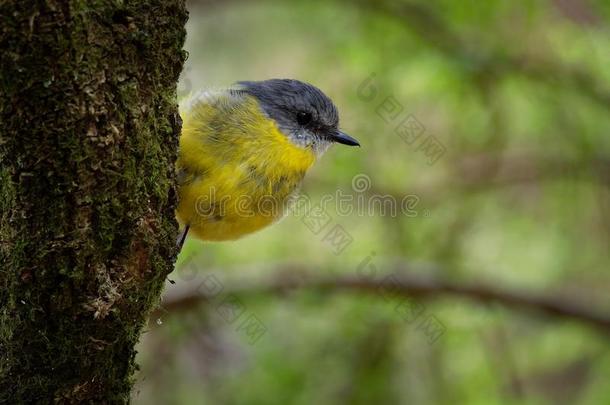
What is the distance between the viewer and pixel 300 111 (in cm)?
425

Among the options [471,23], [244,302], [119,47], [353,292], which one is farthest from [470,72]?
[119,47]

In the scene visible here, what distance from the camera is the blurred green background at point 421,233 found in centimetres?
514

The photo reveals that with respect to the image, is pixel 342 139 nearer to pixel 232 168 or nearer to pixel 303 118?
pixel 303 118

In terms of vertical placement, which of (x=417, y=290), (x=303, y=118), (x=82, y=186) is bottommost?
(x=417, y=290)

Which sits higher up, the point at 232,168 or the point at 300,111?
the point at 300,111

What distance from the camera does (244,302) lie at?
5039 mm

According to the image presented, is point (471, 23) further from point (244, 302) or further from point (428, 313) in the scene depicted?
point (244, 302)

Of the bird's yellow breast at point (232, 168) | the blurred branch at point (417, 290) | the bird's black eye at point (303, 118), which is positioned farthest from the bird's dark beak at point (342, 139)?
the blurred branch at point (417, 290)

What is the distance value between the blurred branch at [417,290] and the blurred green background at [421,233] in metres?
0.05

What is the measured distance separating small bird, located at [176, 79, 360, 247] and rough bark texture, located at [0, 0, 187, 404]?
111 centimetres

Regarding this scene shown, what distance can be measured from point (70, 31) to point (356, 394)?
144 inches

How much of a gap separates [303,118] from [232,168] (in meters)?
0.80

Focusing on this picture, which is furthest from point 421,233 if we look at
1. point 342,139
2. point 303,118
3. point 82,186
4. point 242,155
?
point 82,186

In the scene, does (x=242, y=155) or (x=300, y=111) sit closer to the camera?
(x=242, y=155)
